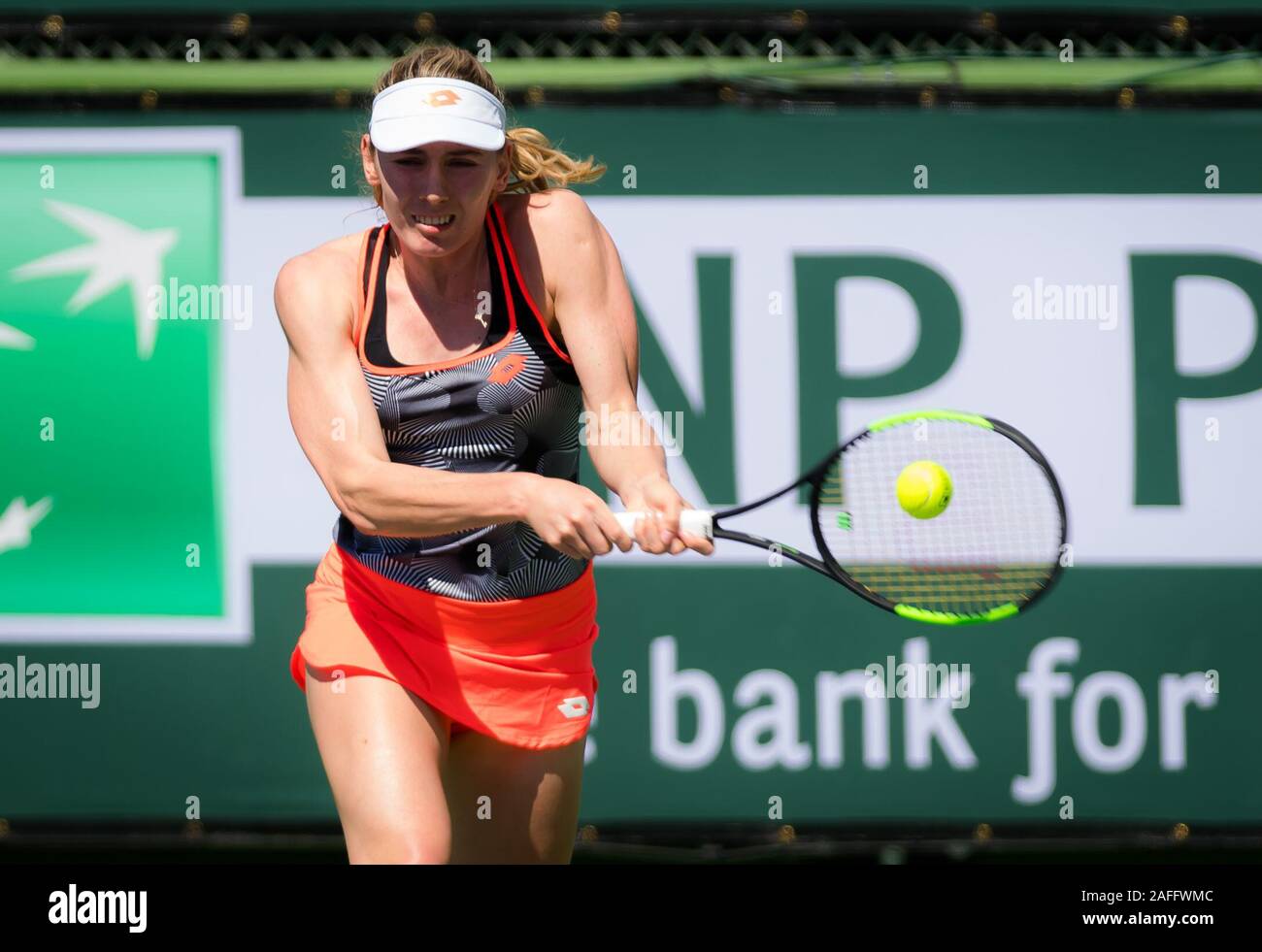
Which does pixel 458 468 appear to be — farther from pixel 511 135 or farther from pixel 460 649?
pixel 511 135

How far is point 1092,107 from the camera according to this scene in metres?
3.74

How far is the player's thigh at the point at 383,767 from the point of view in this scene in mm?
2248

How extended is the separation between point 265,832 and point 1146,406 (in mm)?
2763

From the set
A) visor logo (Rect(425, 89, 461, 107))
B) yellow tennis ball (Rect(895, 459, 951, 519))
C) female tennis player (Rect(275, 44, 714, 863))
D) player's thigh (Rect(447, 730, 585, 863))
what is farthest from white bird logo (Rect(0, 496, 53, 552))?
yellow tennis ball (Rect(895, 459, 951, 519))

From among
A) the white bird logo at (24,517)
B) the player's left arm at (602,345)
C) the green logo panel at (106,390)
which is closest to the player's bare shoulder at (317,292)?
the player's left arm at (602,345)

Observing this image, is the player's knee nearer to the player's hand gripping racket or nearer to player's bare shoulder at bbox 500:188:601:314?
player's bare shoulder at bbox 500:188:601:314

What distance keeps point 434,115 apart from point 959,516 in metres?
1.58

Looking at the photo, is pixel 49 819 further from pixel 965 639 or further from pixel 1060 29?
pixel 1060 29

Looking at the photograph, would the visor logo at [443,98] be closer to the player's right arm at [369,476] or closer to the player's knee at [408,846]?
the player's right arm at [369,476]

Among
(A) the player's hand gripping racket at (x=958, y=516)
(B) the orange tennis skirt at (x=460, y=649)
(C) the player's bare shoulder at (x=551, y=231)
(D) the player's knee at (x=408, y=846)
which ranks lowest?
(D) the player's knee at (x=408, y=846)

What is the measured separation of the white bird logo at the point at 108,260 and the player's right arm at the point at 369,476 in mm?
1563

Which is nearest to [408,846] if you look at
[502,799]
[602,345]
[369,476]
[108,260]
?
[502,799]

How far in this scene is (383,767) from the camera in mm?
2291

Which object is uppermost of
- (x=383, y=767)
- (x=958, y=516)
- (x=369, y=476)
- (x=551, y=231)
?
(x=551, y=231)
